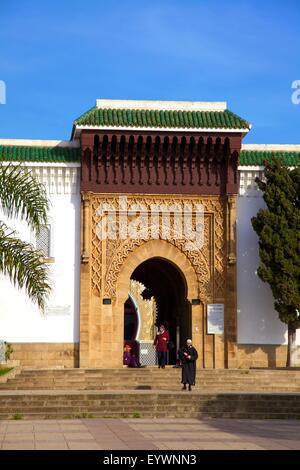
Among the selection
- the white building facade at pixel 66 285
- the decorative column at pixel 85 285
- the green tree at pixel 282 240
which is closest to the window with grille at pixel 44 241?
the white building facade at pixel 66 285

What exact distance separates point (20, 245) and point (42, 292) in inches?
35.7

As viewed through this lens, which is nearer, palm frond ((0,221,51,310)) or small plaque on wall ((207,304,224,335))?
palm frond ((0,221,51,310))

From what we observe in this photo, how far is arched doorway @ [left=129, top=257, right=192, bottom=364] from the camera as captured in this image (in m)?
25.5

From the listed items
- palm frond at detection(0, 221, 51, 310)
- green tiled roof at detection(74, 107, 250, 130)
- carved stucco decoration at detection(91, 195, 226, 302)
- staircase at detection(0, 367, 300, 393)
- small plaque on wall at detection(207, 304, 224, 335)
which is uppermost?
green tiled roof at detection(74, 107, 250, 130)

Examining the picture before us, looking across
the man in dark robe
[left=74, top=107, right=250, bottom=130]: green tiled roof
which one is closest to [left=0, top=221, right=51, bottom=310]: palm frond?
the man in dark robe

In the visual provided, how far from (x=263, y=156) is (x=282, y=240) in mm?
2675

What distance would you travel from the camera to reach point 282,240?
23547mm

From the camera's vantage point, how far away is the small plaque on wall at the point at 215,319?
2430 centimetres

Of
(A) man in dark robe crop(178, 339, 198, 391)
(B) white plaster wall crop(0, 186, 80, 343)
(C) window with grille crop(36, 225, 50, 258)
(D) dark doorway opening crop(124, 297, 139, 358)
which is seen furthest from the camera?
(D) dark doorway opening crop(124, 297, 139, 358)

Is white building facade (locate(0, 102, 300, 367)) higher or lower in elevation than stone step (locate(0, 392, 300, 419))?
higher

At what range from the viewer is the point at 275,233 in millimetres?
23594

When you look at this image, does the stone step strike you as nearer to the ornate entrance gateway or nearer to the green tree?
the green tree

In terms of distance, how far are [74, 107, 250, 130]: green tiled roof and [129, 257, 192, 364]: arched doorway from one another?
3.40 meters
